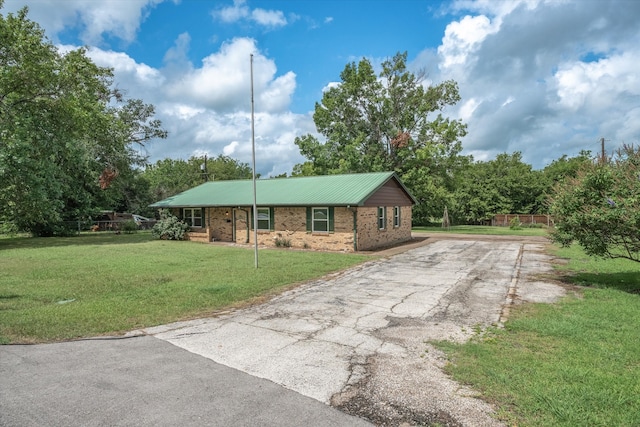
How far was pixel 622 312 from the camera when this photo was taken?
7.30 metres

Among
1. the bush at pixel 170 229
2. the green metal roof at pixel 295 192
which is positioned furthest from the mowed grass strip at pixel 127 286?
the bush at pixel 170 229

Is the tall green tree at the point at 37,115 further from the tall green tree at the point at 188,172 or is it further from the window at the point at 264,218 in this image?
the tall green tree at the point at 188,172

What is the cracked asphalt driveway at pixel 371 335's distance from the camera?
4.06 metres

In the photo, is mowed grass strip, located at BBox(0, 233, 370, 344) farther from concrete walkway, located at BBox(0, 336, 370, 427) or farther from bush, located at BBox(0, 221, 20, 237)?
bush, located at BBox(0, 221, 20, 237)

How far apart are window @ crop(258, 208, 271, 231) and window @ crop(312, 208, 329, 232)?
9.89 ft

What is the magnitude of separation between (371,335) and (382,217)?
1540cm

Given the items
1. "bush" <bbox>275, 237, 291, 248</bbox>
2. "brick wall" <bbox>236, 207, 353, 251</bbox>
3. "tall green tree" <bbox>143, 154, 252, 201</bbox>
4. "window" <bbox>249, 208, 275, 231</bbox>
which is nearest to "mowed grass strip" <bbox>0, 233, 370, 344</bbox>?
"brick wall" <bbox>236, 207, 353, 251</bbox>

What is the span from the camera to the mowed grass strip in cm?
688

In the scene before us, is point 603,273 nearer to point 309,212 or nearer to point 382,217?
point 382,217

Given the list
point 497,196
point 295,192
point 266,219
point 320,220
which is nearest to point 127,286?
point 320,220

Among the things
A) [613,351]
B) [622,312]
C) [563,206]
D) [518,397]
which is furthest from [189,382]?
[563,206]

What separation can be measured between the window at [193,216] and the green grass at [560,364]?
20.9 meters

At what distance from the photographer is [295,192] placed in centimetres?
2170

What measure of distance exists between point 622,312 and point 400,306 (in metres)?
4.11
